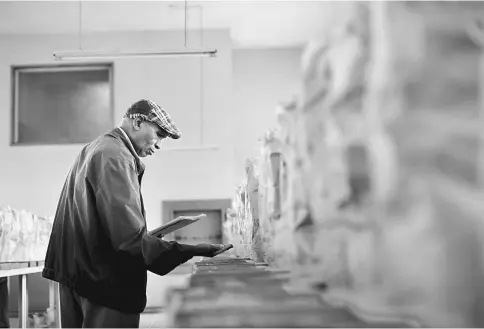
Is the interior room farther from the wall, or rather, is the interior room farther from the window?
the window

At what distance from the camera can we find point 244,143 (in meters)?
7.71

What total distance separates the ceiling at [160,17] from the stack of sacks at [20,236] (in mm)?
2540

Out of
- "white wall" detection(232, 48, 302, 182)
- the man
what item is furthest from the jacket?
"white wall" detection(232, 48, 302, 182)

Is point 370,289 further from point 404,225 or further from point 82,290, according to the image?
point 82,290

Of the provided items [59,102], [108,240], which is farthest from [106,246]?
[59,102]

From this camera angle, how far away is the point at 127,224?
6.54 feet

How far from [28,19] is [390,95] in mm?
6898

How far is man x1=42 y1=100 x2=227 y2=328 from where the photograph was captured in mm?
1996

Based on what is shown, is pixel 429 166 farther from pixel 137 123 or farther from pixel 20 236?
pixel 20 236

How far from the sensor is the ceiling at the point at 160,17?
648 centimetres

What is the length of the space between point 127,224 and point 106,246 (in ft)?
0.79

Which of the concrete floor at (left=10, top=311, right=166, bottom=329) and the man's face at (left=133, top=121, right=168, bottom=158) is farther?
the concrete floor at (left=10, top=311, right=166, bottom=329)

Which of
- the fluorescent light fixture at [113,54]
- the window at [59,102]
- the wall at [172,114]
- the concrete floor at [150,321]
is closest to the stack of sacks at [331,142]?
the fluorescent light fixture at [113,54]

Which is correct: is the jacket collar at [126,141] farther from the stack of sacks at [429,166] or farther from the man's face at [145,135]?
the stack of sacks at [429,166]
